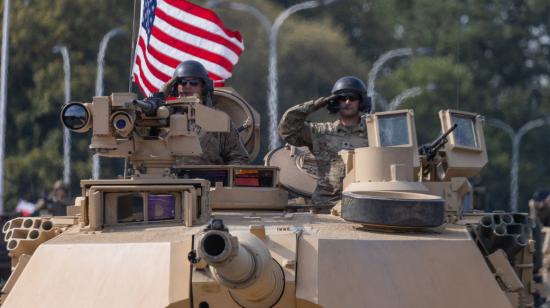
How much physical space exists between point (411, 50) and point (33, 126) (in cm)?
1363

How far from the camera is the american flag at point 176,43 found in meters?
17.8

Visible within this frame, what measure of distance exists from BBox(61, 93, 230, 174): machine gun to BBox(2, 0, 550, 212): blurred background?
13.7 m

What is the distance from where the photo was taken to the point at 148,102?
36.4 ft

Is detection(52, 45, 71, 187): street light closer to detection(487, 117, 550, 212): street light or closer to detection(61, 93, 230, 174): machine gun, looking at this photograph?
detection(487, 117, 550, 212): street light

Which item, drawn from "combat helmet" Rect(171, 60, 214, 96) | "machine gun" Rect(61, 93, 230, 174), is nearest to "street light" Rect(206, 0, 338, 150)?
"combat helmet" Rect(171, 60, 214, 96)

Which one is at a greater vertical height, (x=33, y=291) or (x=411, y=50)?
(x=411, y=50)

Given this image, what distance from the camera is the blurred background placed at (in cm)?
3170

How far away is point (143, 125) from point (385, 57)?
2909 centimetres

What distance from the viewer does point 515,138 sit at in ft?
167

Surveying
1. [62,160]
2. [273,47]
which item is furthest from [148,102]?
[62,160]

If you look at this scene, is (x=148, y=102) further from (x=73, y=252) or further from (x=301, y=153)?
(x=301, y=153)

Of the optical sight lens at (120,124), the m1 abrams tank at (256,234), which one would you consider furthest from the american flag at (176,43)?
the optical sight lens at (120,124)

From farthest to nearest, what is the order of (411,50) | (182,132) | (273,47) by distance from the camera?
(411,50) < (273,47) < (182,132)

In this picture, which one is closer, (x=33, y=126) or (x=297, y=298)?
(x=297, y=298)
